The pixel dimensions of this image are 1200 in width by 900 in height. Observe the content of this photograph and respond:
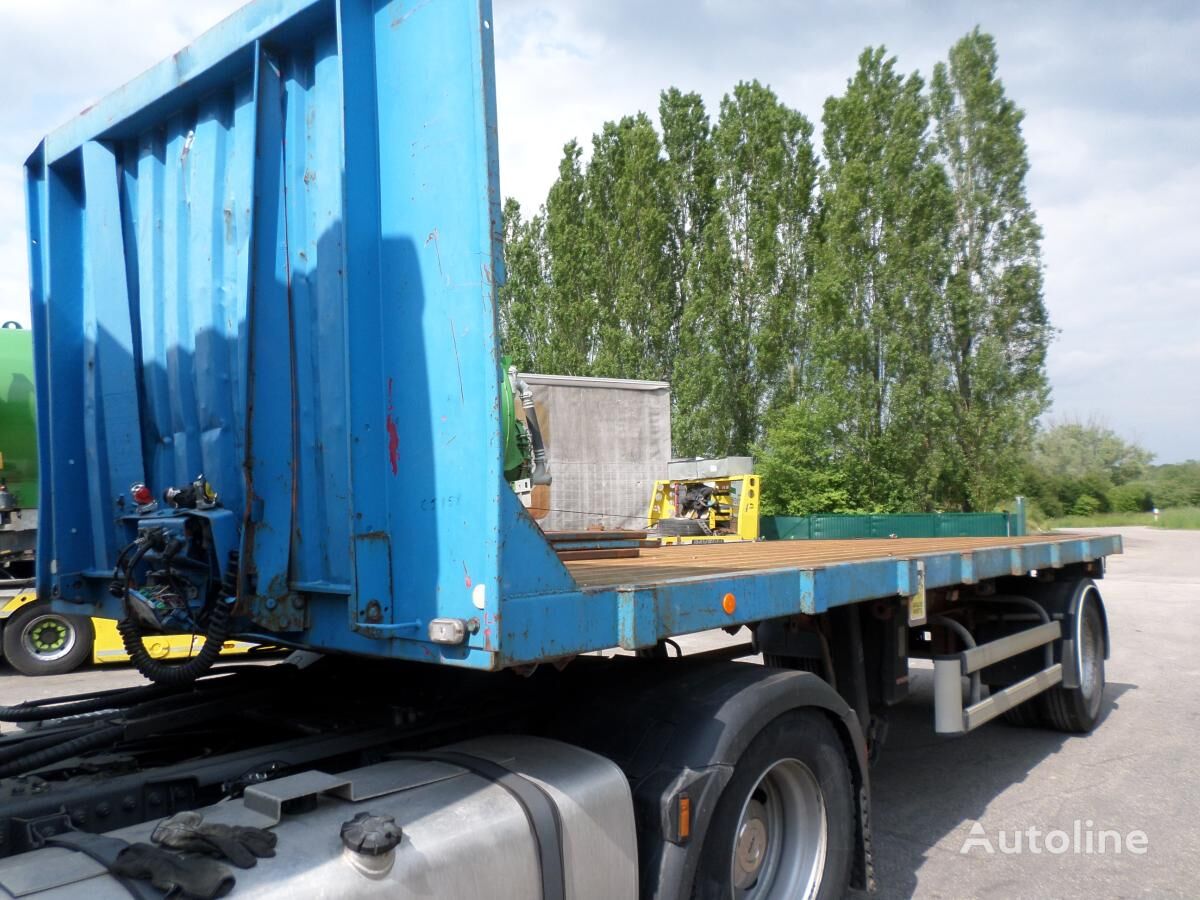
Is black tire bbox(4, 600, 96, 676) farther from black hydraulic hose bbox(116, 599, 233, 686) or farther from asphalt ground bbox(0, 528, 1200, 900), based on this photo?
black hydraulic hose bbox(116, 599, 233, 686)

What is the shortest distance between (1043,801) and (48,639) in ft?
32.5

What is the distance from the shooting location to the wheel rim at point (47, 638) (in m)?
10.2

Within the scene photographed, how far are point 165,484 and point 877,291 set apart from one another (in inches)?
1146

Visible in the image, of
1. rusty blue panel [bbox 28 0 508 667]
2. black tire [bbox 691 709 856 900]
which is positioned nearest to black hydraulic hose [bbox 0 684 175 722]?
rusty blue panel [bbox 28 0 508 667]

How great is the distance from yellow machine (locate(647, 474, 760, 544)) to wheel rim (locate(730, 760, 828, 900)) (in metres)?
12.8

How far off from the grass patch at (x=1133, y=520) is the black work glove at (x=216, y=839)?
2058 inches

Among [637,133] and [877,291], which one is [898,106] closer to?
[877,291]

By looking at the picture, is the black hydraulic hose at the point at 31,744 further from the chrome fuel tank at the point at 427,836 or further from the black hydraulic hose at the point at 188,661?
the chrome fuel tank at the point at 427,836

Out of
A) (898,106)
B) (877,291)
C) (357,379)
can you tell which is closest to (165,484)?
(357,379)

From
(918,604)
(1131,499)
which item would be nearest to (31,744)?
(918,604)

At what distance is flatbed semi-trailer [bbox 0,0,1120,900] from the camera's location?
7.62 feet

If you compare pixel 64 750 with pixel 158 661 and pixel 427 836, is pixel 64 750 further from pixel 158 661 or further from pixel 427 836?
pixel 427 836

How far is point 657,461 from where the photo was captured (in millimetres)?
20062

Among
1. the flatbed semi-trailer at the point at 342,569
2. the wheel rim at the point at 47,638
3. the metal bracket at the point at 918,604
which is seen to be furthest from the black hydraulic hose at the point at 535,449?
the wheel rim at the point at 47,638
